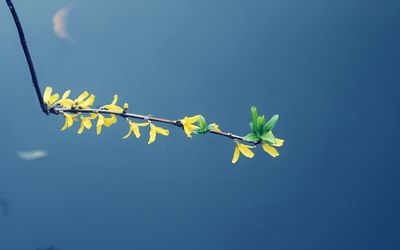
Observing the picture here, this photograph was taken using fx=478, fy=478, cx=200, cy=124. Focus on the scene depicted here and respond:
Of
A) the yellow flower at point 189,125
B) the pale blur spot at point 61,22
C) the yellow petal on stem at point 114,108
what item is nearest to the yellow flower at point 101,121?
the yellow petal on stem at point 114,108

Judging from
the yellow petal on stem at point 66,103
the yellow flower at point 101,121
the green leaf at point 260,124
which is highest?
the green leaf at point 260,124

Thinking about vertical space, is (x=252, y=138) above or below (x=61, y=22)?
below

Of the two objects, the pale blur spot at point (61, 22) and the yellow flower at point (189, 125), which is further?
the pale blur spot at point (61, 22)

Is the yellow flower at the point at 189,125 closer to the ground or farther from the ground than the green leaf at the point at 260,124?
closer to the ground

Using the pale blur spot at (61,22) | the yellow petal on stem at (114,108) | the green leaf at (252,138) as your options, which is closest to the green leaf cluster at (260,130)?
the green leaf at (252,138)

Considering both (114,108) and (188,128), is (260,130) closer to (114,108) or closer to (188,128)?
(188,128)

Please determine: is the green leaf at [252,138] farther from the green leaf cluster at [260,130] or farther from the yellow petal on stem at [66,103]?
the yellow petal on stem at [66,103]

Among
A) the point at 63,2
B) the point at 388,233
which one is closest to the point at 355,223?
the point at 388,233

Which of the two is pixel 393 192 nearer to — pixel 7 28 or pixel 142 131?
pixel 142 131

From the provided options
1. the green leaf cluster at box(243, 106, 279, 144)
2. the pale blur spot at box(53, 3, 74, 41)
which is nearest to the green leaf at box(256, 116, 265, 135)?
the green leaf cluster at box(243, 106, 279, 144)

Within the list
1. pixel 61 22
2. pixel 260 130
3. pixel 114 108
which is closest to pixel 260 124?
pixel 260 130

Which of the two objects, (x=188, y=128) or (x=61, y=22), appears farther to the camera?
(x=61, y=22)
